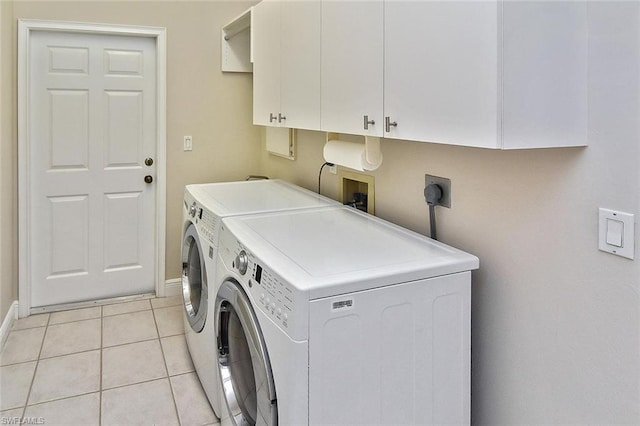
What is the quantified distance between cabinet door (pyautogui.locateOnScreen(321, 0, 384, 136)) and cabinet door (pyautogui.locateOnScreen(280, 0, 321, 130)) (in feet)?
0.26

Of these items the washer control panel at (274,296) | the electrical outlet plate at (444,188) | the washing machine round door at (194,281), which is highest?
the electrical outlet plate at (444,188)

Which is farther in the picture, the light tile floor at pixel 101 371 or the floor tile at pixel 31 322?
the floor tile at pixel 31 322

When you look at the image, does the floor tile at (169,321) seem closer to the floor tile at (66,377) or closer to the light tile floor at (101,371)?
the light tile floor at (101,371)

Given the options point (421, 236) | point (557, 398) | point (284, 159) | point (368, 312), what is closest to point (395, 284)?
point (368, 312)

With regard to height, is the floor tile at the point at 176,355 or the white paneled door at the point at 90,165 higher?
the white paneled door at the point at 90,165

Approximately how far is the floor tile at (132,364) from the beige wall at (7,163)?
77 cm

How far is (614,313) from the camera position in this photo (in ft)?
3.69

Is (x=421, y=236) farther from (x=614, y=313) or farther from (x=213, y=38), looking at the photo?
(x=213, y=38)

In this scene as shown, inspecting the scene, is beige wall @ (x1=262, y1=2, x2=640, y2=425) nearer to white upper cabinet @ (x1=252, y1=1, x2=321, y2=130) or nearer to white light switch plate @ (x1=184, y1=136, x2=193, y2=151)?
white upper cabinet @ (x1=252, y1=1, x2=321, y2=130)

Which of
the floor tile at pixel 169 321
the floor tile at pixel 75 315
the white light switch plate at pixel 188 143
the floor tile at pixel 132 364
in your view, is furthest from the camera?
the white light switch plate at pixel 188 143

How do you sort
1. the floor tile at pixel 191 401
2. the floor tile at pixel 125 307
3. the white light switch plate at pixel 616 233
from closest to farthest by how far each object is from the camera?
the white light switch plate at pixel 616 233, the floor tile at pixel 191 401, the floor tile at pixel 125 307

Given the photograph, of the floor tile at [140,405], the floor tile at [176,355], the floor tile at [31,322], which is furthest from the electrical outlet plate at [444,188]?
the floor tile at [31,322]

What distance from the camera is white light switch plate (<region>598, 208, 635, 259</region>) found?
107 centimetres

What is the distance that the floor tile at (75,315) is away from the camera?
3051 millimetres
